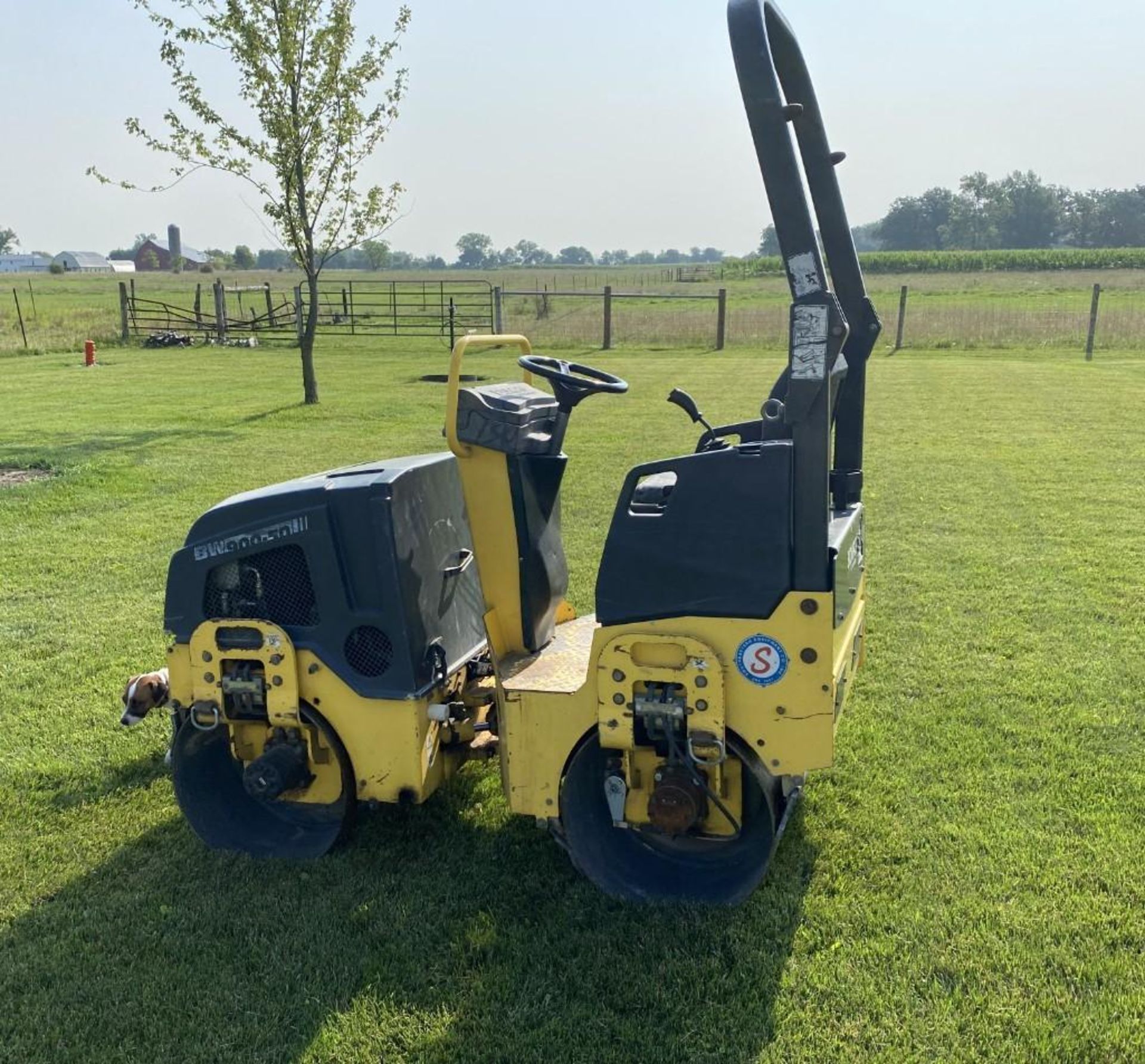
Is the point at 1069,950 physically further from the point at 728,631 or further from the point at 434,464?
the point at 434,464

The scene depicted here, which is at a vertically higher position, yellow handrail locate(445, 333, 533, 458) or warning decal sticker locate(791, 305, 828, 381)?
warning decal sticker locate(791, 305, 828, 381)

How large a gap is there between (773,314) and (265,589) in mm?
25448

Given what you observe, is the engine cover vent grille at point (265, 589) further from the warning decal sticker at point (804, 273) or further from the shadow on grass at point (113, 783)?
the warning decal sticker at point (804, 273)

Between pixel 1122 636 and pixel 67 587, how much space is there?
5.77 m

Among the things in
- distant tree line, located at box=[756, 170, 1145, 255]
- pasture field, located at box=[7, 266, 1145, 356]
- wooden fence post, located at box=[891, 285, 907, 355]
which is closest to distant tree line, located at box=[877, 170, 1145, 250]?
distant tree line, located at box=[756, 170, 1145, 255]

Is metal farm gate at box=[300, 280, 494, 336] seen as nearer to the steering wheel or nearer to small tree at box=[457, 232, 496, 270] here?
the steering wheel

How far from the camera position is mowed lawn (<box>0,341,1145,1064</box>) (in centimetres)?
262

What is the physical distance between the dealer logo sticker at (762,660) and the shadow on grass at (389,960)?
748 millimetres

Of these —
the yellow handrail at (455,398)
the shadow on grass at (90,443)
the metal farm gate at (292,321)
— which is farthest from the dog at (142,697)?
the metal farm gate at (292,321)

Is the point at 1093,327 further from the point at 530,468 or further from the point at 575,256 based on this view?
the point at 575,256

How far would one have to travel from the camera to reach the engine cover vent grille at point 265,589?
326cm

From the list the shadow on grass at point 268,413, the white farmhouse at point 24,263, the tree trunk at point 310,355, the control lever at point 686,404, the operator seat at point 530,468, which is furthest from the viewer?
the white farmhouse at point 24,263

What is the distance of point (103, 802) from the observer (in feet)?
12.5

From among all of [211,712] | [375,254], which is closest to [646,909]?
[211,712]
